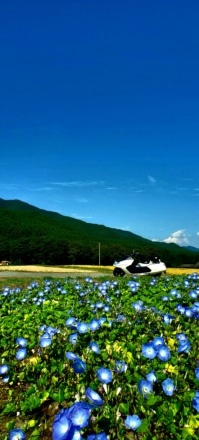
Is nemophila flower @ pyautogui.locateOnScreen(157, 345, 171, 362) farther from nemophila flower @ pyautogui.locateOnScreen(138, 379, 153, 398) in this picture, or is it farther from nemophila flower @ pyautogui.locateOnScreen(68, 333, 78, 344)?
nemophila flower @ pyautogui.locateOnScreen(68, 333, 78, 344)

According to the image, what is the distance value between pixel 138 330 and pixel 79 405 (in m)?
3.44

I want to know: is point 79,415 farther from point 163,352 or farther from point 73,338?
point 73,338

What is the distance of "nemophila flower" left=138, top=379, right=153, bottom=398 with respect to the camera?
3102 mm

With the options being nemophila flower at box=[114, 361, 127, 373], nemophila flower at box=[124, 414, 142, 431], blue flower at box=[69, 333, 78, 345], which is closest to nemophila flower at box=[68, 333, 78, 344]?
blue flower at box=[69, 333, 78, 345]

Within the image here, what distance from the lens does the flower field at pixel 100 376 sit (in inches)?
117

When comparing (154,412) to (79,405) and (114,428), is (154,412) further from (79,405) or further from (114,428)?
(79,405)

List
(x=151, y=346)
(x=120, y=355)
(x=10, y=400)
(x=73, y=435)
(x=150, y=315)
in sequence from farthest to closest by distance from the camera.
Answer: (x=150, y=315) → (x=120, y=355) → (x=10, y=400) → (x=151, y=346) → (x=73, y=435)

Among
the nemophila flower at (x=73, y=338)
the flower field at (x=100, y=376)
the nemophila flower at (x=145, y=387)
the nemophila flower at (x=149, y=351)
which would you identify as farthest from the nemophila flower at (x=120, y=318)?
the nemophila flower at (x=145, y=387)

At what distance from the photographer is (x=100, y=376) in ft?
10.1

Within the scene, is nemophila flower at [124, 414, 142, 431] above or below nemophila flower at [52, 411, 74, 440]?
below

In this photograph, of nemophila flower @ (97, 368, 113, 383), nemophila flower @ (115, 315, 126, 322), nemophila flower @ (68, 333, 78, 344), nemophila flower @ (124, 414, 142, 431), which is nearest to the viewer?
nemophila flower @ (124, 414, 142, 431)

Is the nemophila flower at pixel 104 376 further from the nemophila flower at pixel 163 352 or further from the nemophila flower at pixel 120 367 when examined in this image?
the nemophila flower at pixel 163 352

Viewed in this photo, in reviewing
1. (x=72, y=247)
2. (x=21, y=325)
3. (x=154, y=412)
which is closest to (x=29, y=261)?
(x=72, y=247)

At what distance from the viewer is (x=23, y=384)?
181 inches
